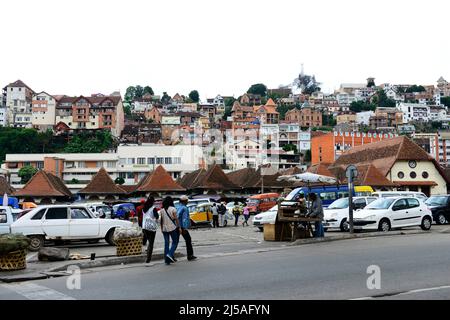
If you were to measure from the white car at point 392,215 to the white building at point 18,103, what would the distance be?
143 metres

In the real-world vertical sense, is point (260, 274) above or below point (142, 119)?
below

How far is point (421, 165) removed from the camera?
63156mm

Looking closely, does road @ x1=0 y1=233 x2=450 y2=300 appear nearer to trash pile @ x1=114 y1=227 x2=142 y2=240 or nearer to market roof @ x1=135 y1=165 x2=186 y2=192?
trash pile @ x1=114 y1=227 x2=142 y2=240

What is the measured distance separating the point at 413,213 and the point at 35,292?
1751 cm

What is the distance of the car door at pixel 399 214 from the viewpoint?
2344cm

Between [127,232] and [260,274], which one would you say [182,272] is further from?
[127,232]

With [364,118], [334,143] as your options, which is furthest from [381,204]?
[364,118]

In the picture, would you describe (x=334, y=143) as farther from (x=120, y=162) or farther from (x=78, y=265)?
(x=78, y=265)

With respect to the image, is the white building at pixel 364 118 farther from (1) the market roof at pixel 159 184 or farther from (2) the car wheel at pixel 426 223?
(2) the car wheel at pixel 426 223

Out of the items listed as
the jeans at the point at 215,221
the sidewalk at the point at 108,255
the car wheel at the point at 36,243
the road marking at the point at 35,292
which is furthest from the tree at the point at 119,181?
the road marking at the point at 35,292

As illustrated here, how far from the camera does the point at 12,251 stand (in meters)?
13.8
